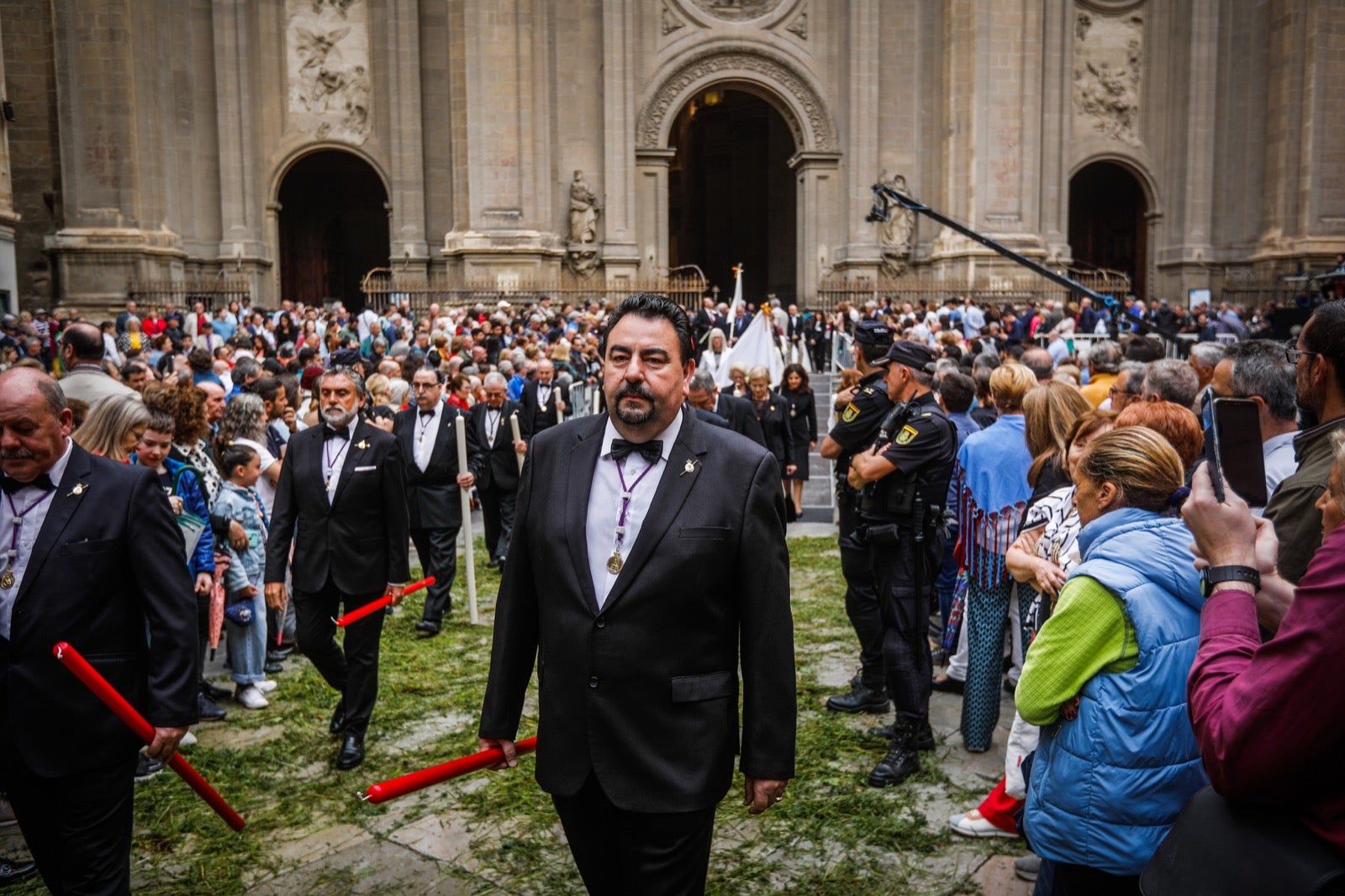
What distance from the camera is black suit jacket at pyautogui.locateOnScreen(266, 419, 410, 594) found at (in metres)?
5.87

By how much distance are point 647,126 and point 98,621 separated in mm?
26474

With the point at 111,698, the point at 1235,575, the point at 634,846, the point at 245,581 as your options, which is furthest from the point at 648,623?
the point at 245,581

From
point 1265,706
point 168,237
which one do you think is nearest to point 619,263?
point 168,237

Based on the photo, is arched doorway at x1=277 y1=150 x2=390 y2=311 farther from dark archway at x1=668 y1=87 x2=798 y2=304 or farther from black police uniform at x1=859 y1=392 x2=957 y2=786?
black police uniform at x1=859 y1=392 x2=957 y2=786

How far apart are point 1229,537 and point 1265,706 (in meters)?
0.49

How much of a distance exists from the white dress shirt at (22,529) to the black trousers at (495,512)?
271 inches

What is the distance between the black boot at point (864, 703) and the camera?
6320 mm

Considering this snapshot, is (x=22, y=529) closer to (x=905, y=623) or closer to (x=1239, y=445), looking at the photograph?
(x=1239, y=445)

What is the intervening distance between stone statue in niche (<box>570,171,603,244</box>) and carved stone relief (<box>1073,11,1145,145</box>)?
1411 cm

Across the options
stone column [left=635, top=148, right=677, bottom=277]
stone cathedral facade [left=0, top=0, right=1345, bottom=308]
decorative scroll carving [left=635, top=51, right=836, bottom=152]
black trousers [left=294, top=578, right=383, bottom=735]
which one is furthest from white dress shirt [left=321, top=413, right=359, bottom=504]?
decorative scroll carving [left=635, top=51, right=836, bottom=152]

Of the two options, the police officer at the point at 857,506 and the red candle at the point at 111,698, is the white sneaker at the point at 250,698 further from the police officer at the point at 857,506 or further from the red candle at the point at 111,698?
the police officer at the point at 857,506

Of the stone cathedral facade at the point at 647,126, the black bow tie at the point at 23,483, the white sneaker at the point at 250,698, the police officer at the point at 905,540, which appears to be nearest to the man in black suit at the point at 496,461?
the white sneaker at the point at 250,698

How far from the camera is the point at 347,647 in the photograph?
581 cm

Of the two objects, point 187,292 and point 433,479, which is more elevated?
point 187,292
